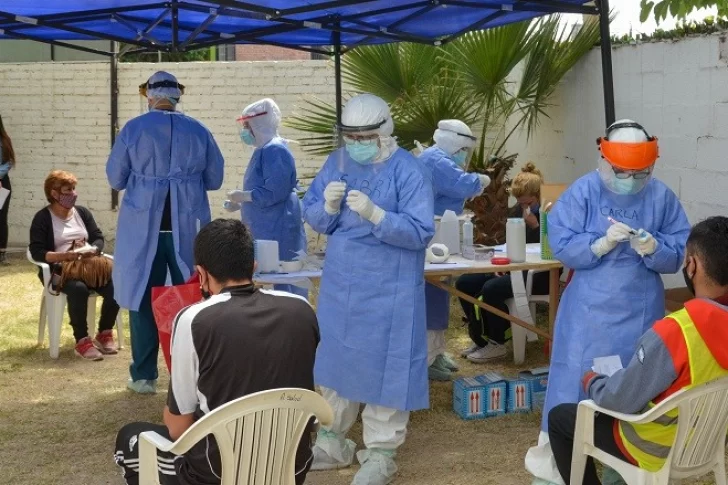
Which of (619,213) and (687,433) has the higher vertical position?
(619,213)

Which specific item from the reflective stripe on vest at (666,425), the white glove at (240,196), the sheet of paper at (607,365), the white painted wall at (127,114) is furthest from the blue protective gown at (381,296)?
the white painted wall at (127,114)

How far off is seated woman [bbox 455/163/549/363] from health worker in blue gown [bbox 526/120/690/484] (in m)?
2.19

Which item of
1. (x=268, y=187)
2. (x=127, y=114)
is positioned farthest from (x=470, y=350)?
(x=127, y=114)

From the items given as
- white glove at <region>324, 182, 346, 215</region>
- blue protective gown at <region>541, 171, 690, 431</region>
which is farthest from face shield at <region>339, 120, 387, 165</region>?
blue protective gown at <region>541, 171, 690, 431</region>

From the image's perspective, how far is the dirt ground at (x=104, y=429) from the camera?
434 centimetres

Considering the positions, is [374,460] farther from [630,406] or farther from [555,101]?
[555,101]

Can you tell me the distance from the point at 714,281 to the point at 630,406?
1.48ft

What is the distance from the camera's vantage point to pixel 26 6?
5.34m

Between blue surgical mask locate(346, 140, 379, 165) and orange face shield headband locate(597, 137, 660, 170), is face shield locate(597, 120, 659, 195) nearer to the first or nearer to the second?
orange face shield headband locate(597, 137, 660, 170)

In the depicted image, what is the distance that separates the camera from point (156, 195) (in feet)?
17.4

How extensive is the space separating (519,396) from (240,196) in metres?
2.01

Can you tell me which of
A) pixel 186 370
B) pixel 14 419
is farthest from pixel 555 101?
pixel 186 370

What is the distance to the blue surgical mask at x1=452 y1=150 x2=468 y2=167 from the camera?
5.63 m

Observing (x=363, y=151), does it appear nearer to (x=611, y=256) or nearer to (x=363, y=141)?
(x=363, y=141)
